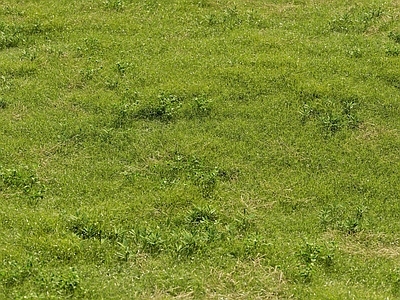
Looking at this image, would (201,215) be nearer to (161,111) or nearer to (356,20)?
(161,111)

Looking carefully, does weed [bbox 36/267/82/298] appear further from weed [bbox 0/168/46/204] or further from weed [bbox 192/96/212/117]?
weed [bbox 192/96/212/117]

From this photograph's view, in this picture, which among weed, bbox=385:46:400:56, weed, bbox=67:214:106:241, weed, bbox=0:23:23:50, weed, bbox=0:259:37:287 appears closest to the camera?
weed, bbox=0:259:37:287

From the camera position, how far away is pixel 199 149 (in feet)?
35.4

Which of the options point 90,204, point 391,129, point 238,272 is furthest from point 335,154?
point 90,204

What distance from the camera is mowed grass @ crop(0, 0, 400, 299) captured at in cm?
840

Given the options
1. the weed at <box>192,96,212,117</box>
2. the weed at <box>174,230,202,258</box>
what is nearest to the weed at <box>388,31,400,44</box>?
Answer: the weed at <box>192,96,212,117</box>

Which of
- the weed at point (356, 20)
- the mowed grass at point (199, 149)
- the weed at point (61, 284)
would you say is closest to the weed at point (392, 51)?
the mowed grass at point (199, 149)

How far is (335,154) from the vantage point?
10.8 meters

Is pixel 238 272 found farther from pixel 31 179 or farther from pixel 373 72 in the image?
pixel 373 72

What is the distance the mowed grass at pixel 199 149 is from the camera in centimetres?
840

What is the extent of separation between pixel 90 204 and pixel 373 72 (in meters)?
6.25

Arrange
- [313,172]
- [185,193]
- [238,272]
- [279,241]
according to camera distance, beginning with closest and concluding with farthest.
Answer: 1. [238,272]
2. [279,241]
3. [185,193]
4. [313,172]

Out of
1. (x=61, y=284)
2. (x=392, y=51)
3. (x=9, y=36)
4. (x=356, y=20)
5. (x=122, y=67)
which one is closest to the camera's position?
(x=61, y=284)

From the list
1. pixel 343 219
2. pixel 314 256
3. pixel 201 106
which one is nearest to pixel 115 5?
pixel 201 106
